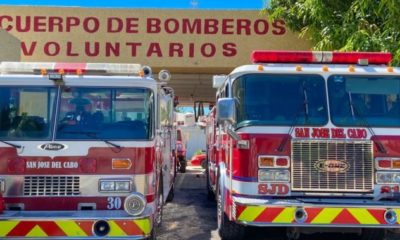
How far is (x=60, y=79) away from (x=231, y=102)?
6.51ft

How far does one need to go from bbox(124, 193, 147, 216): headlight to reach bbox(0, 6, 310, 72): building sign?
336 inches

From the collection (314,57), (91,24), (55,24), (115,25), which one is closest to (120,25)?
(115,25)

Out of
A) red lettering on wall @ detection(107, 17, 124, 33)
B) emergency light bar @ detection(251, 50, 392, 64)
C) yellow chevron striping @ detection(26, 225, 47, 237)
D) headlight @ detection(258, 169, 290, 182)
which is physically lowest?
yellow chevron striping @ detection(26, 225, 47, 237)

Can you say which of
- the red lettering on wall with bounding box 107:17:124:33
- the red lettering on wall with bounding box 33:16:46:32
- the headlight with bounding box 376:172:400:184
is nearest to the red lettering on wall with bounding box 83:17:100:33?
the red lettering on wall with bounding box 107:17:124:33

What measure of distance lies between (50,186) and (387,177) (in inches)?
153

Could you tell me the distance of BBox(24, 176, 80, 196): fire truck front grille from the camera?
6027mm

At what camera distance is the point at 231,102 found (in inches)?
249

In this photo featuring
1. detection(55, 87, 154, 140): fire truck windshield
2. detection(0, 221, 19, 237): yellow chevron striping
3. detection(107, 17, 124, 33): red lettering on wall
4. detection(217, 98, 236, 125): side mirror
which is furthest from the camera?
detection(107, 17, 124, 33): red lettering on wall

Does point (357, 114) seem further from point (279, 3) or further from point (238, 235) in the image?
point (279, 3)

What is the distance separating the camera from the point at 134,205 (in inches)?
229

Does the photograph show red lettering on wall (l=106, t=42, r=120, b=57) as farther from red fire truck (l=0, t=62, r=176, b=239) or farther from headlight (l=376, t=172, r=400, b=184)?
headlight (l=376, t=172, r=400, b=184)

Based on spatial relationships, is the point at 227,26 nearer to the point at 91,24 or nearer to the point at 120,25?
the point at 120,25

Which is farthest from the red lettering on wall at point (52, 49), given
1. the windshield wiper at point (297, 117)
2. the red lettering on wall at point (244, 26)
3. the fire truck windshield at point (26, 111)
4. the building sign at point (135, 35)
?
the windshield wiper at point (297, 117)

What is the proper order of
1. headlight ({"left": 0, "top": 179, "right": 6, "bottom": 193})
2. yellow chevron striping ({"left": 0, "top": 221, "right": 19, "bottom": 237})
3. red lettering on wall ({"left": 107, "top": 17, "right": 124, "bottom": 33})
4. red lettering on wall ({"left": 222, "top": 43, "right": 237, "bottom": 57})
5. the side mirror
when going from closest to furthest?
1. yellow chevron striping ({"left": 0, "top": 221, "right": 19, "bottom": 237})
2. headlight ({"left": 0, "top": 179, "right": 6, "bottom": 193})
3. the side mirror
4. red lettering on wall ({"left": 107, "top": 17, "right": 124, "bottom": 33})
5. red lettering on wall ({"left": 222, "top": 43, "right": 237, "bottom": 57})
